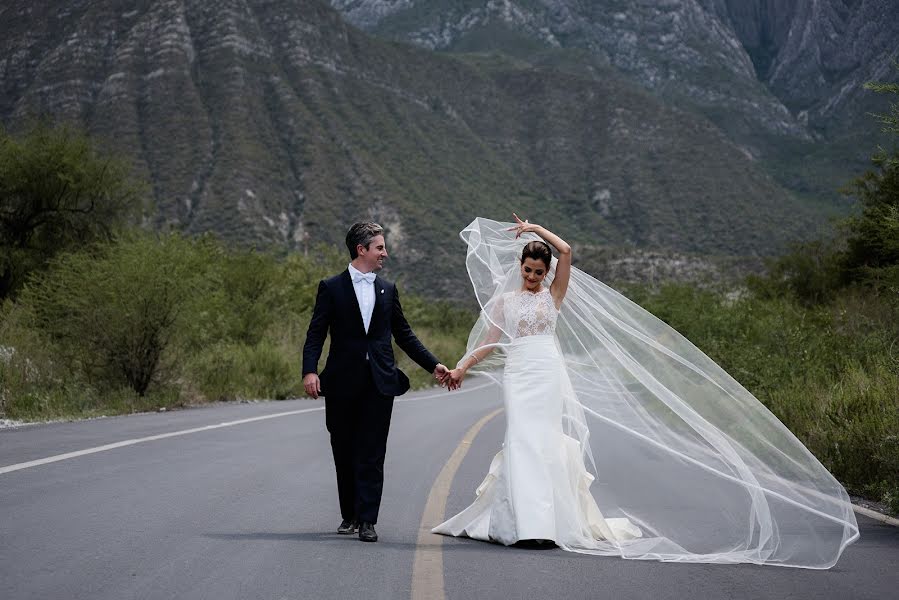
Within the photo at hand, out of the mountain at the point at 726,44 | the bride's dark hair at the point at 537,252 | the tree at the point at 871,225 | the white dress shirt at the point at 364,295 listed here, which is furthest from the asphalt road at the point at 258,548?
the mountain at the point at 726,44

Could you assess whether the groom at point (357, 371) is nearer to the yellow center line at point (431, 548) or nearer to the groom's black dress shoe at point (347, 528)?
the groom's black dress shoe at point (347, 528)

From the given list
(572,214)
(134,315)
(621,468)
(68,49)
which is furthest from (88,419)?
(572,214)

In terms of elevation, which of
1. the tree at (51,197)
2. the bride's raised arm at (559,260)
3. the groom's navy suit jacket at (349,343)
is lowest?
the groom's navy suit jacket at (349,343)

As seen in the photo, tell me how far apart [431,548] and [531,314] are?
→ 195cm

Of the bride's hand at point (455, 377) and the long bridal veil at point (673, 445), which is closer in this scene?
the long bridal veil at point (673, 445)

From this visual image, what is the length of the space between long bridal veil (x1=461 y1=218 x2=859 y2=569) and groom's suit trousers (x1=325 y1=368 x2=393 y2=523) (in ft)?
4.05

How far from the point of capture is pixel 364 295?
7.68m

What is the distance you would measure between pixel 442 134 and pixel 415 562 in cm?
9452

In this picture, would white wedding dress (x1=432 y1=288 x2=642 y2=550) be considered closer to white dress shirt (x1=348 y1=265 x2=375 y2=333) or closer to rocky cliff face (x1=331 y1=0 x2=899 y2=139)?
white dress shirt (x1=348 y1=265 x2=375 y2=333)

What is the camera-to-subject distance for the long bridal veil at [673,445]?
7035 millimetres

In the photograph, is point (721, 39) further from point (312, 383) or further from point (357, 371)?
point (312, 383)

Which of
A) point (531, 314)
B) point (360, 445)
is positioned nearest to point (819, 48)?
point (531, 314)

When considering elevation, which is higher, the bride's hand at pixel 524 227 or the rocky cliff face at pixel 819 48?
the rocky cliff face at pixel 819 48

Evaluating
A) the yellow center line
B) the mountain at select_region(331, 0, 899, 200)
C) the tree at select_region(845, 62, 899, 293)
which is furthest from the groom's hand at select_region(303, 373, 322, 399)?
the mountain at select_region(331, 0, 899, 200)
